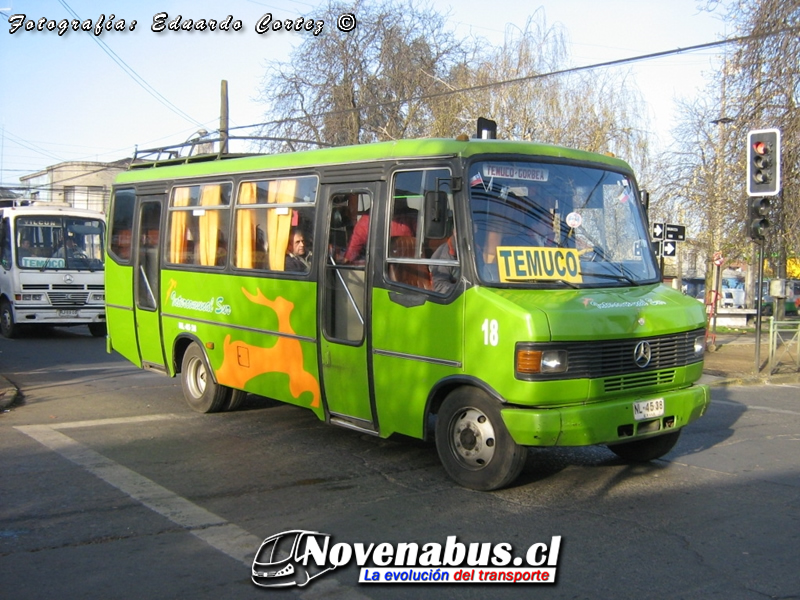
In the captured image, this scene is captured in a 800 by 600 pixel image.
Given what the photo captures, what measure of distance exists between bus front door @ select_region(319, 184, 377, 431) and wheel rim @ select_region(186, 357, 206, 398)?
109 inches

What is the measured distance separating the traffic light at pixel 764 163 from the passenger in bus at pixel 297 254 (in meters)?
9.63

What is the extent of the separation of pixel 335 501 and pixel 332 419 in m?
1.69

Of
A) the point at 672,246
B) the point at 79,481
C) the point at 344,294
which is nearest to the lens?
the point at 79,481

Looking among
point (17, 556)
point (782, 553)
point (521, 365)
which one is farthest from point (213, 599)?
point (782, 553)

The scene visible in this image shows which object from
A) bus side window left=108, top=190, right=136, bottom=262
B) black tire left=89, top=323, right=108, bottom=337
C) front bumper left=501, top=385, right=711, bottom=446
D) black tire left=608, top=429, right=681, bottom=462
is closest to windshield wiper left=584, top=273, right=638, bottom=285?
front bumper left=501, top=385, right=711, bottom=446

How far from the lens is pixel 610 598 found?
15.8 feet

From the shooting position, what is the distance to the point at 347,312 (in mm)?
8117

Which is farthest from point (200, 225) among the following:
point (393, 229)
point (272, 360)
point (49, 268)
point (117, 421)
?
point (49, 268)

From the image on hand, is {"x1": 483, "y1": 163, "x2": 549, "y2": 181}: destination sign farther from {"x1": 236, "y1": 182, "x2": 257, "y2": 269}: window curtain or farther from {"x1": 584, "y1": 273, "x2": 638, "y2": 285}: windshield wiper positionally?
{"x1": 236, "y1": 182, "x2": 257, "y2": 269}: window curtain

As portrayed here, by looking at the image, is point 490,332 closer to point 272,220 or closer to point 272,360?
point 272,360

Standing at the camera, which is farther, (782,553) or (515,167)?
(515,167)

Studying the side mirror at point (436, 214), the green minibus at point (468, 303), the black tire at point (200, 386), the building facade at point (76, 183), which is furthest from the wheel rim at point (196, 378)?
the building facade at point (76, 183)

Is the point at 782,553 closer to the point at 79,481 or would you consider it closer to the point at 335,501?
the point at 335,501

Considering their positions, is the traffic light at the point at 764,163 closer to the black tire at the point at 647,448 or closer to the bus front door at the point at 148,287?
the black tire at the point at 647,448
